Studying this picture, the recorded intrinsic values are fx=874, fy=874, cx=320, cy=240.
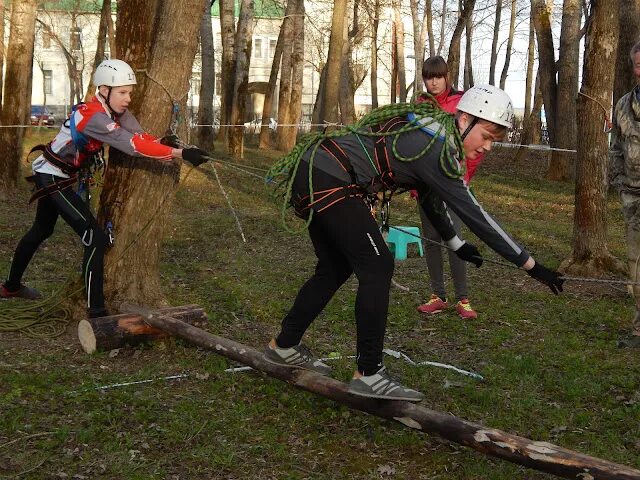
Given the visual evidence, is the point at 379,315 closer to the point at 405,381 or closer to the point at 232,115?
the point at 405,381

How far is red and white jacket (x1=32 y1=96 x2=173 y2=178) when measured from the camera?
246 inches

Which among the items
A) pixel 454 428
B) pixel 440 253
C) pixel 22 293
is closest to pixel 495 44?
pixel 440 253

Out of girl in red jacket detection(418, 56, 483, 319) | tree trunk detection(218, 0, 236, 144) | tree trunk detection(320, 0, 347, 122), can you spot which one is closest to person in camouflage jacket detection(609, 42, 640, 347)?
girl in red jacket detection(418, 56, 483, 319)

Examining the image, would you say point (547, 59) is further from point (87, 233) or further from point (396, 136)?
point (396, 136)

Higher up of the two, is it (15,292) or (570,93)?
(570,93)

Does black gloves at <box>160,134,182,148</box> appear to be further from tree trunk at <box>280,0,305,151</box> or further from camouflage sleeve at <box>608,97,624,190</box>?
tree trunk at <box>280,0,305,151</box>

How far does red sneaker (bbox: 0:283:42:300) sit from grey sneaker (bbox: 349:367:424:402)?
401 centimetres

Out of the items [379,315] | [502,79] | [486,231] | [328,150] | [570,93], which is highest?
[502,79]

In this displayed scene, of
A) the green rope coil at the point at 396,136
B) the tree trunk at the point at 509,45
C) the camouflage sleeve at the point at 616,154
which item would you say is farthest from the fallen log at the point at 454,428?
the tree trunk at the point at 509,45

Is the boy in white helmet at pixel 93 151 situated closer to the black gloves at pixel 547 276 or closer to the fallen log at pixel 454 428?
the fallen log at pixel 454 428

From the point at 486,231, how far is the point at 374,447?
4.39 feet

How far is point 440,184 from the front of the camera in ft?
14.8

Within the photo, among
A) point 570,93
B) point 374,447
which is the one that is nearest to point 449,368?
point 374,447

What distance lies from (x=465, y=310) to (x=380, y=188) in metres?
3.03
